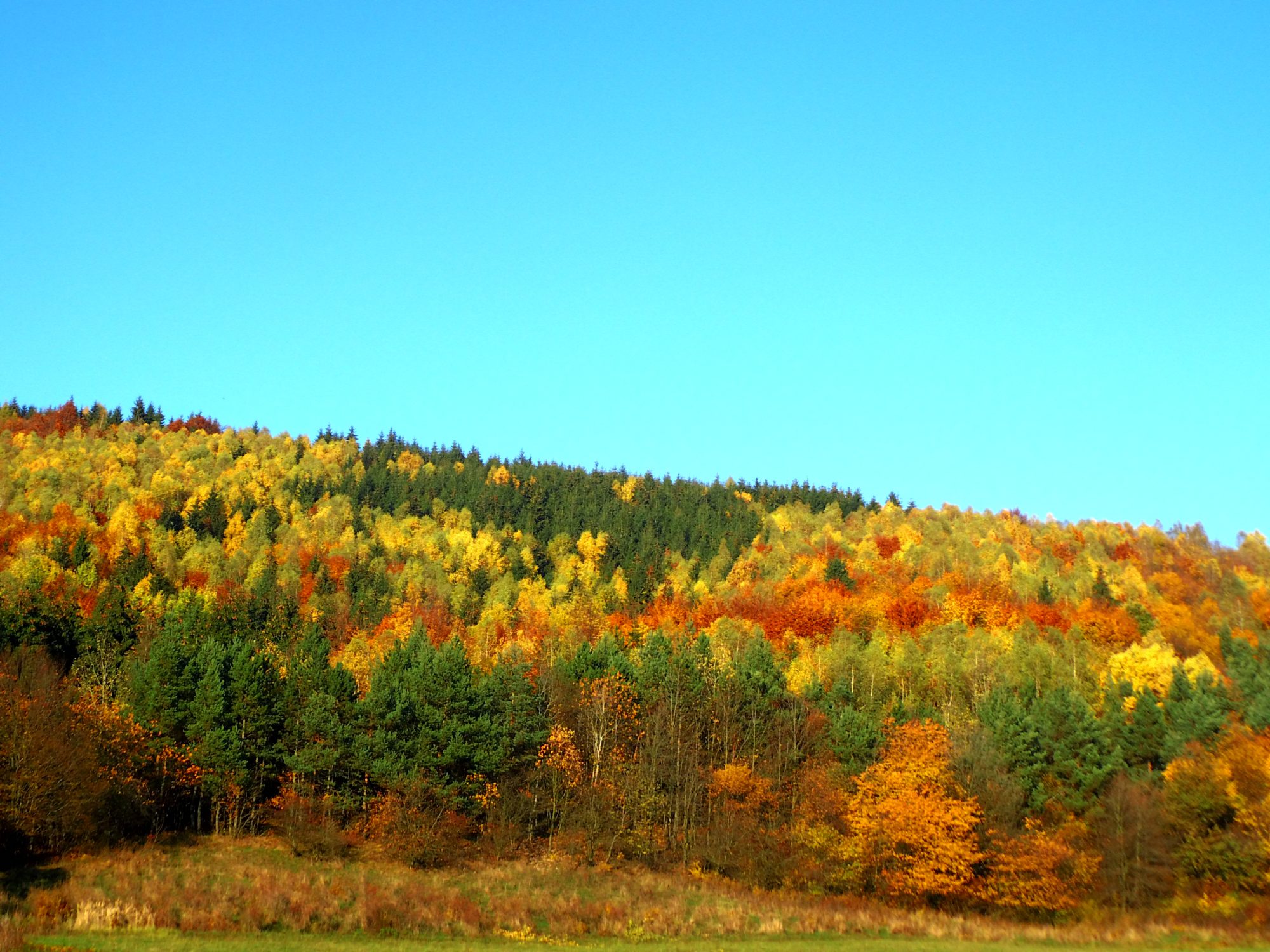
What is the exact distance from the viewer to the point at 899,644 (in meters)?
105

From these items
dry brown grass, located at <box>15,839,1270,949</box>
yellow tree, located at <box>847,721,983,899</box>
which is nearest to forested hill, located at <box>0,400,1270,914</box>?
yellow tree, located at <box>847,721,983,899</box>

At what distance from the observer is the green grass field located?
33125mm

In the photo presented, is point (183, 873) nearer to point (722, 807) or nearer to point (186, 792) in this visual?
point (186, 792)

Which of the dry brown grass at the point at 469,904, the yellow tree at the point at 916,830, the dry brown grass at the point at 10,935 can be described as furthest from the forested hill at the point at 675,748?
the dry brown grass at the point at 10,935

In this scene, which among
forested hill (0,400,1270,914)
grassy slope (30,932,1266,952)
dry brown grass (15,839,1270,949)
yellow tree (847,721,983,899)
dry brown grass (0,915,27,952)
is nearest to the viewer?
dry brown grass (0,915,27,952)

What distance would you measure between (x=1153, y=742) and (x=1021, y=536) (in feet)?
397

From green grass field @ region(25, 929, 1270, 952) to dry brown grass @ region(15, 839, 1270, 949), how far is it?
1.34 meters

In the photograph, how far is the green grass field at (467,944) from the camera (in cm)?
3312

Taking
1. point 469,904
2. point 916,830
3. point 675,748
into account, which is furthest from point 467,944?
point 675,748

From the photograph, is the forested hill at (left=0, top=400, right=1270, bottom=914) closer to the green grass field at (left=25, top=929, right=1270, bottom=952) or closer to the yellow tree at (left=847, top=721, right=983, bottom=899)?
the yellow tree at (left=847, top=721, right=983, bottom=899)

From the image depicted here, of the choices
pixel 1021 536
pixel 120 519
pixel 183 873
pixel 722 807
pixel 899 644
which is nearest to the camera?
pixel 183 873

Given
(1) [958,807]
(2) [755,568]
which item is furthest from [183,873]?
(2) [755,568]

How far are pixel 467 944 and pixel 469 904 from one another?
26.4ft

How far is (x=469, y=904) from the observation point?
152ft
